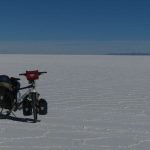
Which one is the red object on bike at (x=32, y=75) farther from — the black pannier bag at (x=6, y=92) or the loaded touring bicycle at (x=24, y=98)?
the black pannier bag at (x=6, y=92)

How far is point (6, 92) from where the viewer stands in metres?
6.91

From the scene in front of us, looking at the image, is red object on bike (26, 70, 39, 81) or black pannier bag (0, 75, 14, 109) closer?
red object on bike (26, 70, 39, 81)

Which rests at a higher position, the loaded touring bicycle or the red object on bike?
the red object on bike

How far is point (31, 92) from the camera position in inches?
264

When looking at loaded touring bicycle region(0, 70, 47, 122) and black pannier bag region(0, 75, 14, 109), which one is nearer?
loaded touring bicycle region(0, 70, 47, 122)

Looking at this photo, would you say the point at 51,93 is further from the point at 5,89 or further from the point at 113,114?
the point at 5,89

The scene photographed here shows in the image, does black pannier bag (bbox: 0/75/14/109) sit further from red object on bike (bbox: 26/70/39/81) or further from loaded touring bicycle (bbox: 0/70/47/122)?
red object on bike (bbox: 26/70/39/81)

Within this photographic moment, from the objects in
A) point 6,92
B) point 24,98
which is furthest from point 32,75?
point 6,92

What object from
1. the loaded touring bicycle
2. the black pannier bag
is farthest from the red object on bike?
the black pannier bag

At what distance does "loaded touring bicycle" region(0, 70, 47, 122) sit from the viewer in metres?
6.71

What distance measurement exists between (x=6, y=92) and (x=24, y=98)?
0.91 feet

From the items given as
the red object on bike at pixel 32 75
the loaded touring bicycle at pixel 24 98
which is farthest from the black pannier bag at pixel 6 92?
the red object on bike at pixel 32 75

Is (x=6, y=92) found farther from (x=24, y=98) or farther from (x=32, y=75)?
(x=32, y=75)

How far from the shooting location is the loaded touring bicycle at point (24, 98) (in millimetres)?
6707
